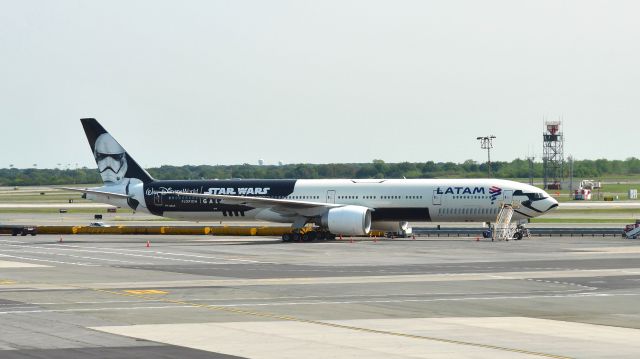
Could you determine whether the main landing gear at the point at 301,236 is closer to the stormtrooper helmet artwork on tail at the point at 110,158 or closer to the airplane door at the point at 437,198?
the airplane door at the point at 437,198

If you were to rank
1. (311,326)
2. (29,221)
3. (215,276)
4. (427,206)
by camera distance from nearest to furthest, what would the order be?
(311,326)
(215,276)
(427,206)
(29,221)

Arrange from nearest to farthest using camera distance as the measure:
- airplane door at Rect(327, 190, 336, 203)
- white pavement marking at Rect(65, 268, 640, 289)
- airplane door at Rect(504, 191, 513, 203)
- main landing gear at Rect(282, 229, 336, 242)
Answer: white pavement marking at Rect(65, 268, 640, 289) → airplane door at Rect(504, 191, 513, 203) → main landing gear at Rect(282, 229, 336, 242) → airplane door at Rect(327, 190, 336, 203)

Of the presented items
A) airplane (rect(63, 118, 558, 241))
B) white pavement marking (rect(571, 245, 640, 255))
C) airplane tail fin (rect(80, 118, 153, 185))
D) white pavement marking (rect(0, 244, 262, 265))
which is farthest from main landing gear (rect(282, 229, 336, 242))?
white pavement marking (rect(571, 245, 640, 255))

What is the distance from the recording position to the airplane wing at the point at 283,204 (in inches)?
3221

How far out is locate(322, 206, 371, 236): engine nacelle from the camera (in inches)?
3120

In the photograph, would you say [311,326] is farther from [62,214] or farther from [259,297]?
[62,214]

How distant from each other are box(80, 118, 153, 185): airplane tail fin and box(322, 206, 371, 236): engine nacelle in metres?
18.4

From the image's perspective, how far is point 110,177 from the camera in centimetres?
9225

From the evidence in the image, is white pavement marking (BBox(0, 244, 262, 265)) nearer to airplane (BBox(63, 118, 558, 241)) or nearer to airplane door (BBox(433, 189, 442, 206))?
airplane (BBox(63, 118, 558, 241))

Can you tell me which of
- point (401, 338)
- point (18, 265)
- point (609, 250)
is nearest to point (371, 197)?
point (609, 250)

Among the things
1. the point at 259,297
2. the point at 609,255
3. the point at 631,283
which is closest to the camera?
the point at 259,297

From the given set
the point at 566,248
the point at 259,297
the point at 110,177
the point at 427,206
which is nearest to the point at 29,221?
the point at 110,177

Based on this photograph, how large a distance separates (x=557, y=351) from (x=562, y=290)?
1625cm

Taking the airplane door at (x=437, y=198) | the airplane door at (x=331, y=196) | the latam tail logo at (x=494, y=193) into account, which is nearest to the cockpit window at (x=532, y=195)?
the latam tail logo at (x=494, y=193)
